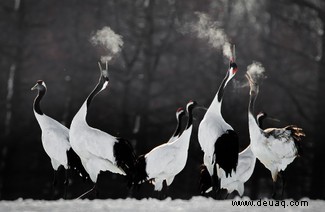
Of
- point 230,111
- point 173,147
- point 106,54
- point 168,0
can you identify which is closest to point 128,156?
point 173,147

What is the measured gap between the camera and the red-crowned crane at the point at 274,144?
13250mm

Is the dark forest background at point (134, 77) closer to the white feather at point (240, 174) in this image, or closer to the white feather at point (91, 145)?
the white feather at point (240, 174)

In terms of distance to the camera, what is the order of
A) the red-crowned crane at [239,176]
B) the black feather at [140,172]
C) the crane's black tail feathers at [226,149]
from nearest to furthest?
1. the crane's black tail feathers at [226,149]
2. the black feather at [140,172]
3. the red-crowned crane at [239,176]

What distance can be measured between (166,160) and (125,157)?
855mm

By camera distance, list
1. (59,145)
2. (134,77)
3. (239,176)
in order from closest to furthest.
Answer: (239,176)
(59,145)
(134,77)

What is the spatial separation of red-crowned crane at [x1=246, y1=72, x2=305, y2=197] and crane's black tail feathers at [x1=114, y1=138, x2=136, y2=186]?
216 cm

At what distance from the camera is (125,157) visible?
1360cm

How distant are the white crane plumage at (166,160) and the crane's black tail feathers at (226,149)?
0.54 m

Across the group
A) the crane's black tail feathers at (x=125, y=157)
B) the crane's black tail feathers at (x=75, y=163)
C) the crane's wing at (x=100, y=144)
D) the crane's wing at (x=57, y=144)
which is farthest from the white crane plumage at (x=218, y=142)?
the crane's wing at (x=57, y=144)

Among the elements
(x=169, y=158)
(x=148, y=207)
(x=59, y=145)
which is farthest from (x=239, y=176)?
(x=59, y=145)

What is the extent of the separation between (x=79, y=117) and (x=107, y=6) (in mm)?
12048

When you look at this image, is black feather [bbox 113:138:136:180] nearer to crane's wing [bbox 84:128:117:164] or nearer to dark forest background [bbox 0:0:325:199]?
crane's wing [bbox 84:128:117:164]

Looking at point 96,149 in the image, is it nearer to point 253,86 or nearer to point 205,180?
point 205,180

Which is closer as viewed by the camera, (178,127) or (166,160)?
(166,160)
